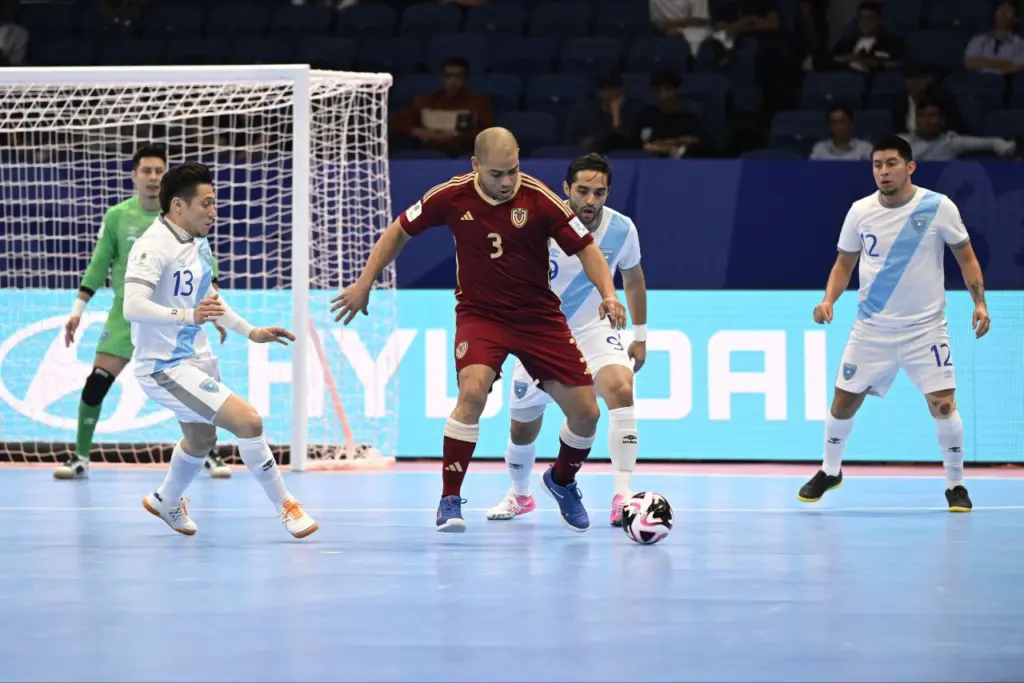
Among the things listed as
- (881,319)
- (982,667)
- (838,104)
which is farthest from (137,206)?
(982,667)

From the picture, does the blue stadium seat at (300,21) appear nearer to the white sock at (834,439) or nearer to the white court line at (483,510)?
the white court line at (483,510)

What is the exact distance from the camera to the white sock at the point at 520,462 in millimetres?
7609

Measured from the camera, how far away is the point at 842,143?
38.0ft

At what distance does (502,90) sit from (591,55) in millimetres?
951

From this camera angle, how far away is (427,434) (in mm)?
10812

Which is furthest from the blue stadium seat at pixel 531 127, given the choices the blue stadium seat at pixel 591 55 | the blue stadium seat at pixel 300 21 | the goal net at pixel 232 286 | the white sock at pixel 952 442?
the white sock at pixel 952 442

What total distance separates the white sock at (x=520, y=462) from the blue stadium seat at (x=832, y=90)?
19.7 feet

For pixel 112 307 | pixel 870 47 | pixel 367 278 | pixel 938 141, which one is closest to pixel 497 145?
pixel 367 278

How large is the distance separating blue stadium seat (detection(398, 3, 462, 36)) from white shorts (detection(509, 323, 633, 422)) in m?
7.10

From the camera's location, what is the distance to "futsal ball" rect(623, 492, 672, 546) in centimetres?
669

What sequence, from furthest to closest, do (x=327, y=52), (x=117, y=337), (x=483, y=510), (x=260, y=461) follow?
(x=327, y=52) < (x=117, y=337) < (x=483, y=510) < (x=260, y=461)

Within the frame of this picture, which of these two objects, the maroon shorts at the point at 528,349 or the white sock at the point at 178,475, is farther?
the white sock at the point at 178,475

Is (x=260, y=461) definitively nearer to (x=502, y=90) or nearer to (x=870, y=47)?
(x=502, y=90)

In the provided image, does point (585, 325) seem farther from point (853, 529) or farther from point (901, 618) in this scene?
point (901, 618)
